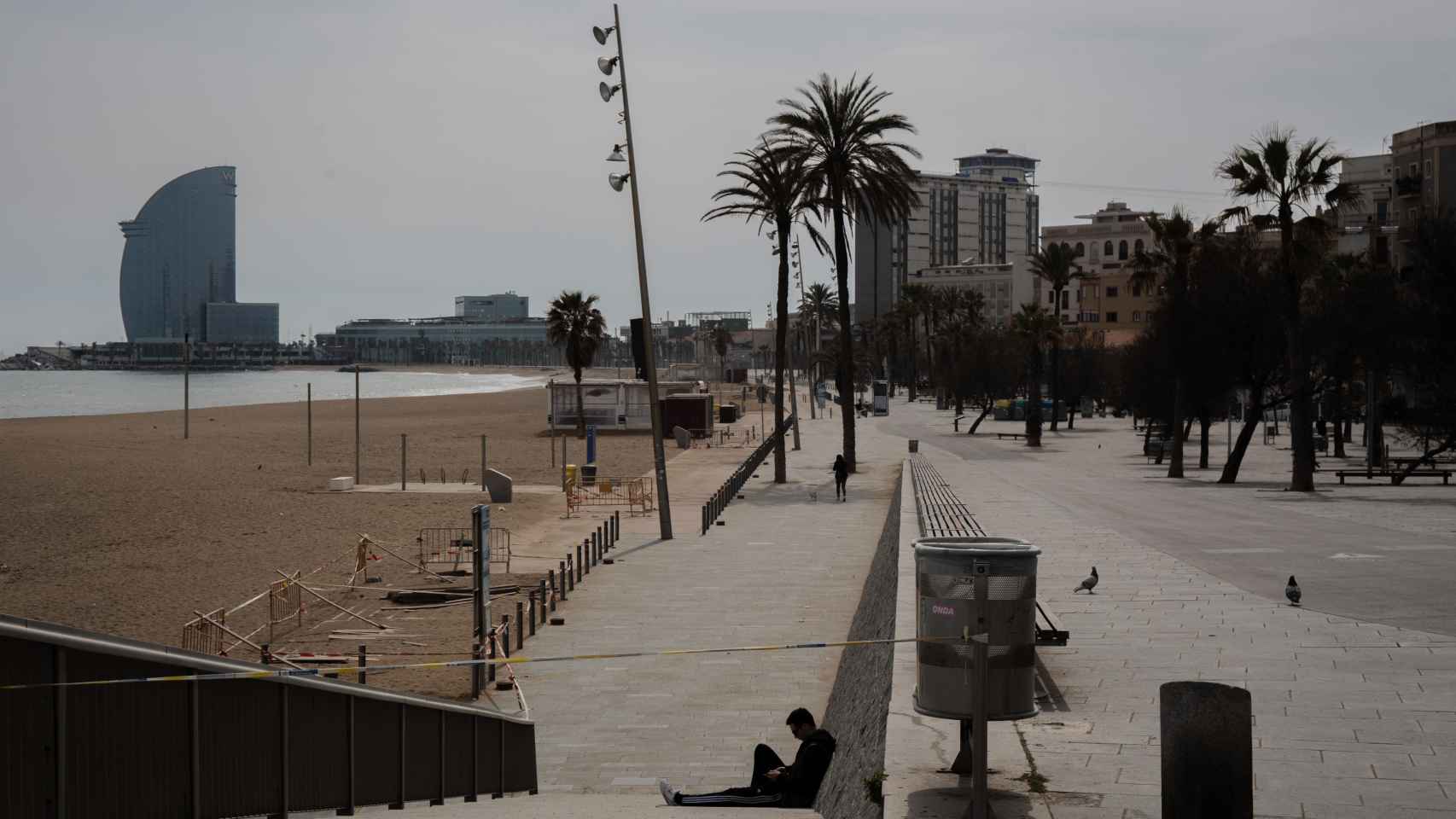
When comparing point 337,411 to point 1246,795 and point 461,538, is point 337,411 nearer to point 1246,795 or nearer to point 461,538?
point 461,538

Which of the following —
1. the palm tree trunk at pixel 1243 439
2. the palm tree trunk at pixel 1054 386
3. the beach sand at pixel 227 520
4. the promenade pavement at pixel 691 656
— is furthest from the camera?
the palm tree trunk at pixel 1054 386

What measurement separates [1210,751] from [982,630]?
4.93 ft

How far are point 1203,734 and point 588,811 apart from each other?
4.13 meters

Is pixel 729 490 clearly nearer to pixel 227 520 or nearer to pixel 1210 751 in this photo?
pixel 227 520

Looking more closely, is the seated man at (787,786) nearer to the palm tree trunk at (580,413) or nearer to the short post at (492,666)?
the short post at (492,666)

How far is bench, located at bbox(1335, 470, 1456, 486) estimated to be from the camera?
36188 mm

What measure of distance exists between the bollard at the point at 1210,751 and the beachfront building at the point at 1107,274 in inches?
5038

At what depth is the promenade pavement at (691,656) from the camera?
12523 mm

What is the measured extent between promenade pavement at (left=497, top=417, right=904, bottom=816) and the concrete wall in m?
0.72

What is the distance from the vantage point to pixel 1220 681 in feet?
32.6

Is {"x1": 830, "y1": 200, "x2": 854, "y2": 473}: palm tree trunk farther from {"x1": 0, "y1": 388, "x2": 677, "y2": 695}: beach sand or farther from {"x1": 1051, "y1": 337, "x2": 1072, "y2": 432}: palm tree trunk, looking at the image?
{"x1": 1051, "y1": 337, "x2": 1072, "y2": 432}: palm tree trunk

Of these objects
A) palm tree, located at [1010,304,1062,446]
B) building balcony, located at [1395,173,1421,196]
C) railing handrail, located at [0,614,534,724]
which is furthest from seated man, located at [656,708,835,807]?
building balcony, located at [1395,173,1421,196]

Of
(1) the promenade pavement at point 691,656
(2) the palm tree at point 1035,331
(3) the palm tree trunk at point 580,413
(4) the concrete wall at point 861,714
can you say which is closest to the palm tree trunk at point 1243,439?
(1) the promenade pavement at point 691,656

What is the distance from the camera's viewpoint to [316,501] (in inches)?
1532
